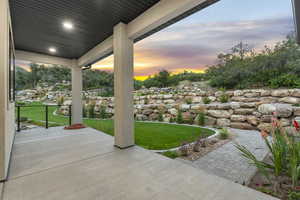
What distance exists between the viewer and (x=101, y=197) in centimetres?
158

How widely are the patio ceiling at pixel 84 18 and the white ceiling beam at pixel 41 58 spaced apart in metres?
0.52

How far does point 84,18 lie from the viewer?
3.03 meters

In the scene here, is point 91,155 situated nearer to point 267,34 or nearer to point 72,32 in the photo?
point 72,32

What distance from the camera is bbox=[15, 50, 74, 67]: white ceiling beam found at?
15.7 feet

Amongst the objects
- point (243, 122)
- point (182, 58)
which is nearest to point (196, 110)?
point (243, 122)

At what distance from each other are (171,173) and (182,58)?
7460 millimetres

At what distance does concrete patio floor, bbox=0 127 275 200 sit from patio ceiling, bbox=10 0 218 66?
2771 mm

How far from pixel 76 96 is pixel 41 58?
1.91 metres

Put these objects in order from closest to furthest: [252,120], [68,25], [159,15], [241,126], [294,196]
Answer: [294,196]
[159,15]
[68,25]
[252,120]
[241,126]

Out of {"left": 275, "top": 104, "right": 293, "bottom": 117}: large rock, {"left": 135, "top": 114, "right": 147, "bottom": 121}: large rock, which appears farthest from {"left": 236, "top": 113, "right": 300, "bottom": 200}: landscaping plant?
{"left": 135, "top": 114, "right": 147, "bottom": 121}: large rock

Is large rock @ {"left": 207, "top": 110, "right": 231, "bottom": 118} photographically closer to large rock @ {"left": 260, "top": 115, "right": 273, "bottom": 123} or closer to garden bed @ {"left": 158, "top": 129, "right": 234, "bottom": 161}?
large rock @ {"left": 260, "top": 115, "right": 273, "bottom": 123}

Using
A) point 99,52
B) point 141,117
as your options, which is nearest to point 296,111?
point 141,117

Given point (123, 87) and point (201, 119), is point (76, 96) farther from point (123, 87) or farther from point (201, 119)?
point (201, 119)

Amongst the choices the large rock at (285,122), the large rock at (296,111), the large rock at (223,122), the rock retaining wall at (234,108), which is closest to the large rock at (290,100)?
the rock retaining wall at (234,108)
